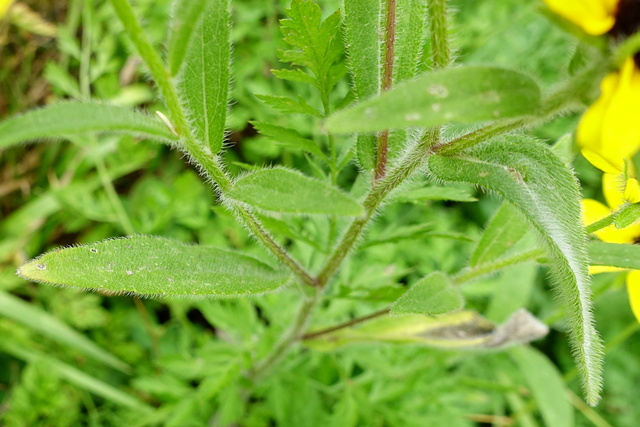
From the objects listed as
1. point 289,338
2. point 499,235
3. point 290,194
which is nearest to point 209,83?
point 290,194

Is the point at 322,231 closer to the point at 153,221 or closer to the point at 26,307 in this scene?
the point at 153,221

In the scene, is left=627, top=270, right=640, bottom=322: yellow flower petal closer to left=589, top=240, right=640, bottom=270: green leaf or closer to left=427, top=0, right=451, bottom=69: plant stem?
left=589, top=240, right=640, bottom=270: green leaf

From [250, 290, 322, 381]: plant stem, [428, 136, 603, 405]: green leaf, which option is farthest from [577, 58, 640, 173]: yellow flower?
[250, 290, 322, 381]: plant stem

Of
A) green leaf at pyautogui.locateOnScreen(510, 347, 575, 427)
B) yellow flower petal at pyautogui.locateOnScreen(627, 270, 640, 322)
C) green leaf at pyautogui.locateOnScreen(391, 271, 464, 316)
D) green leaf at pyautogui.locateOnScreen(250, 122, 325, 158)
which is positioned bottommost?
green leaf at pyautogui.locateOnScreen(510, 347, 575, 427)

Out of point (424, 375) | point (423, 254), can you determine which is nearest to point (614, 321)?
point (423, 254)

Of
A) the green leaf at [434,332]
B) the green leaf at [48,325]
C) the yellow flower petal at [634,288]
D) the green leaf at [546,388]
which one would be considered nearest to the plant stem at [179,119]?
the green leaf at [434,332]
